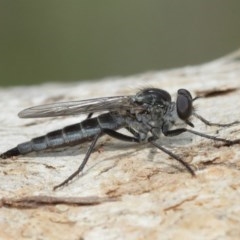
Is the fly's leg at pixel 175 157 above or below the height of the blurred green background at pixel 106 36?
below

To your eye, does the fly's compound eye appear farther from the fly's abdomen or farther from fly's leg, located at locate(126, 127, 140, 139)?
the fly's abdomen

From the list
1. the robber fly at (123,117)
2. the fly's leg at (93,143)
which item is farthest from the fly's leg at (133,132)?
the fly's leg at (93,143)

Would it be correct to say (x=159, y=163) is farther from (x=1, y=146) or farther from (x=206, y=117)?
(x=1, y=146)

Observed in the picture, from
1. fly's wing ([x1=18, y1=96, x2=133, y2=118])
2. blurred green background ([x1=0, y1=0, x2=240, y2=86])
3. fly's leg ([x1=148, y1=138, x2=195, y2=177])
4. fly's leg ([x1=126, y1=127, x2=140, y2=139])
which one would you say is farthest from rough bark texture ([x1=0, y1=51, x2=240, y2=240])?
blurred green background ([x1=0, y1=0, x2=240, y2=86])

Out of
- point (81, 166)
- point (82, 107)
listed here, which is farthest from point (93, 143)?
point (82, 107)

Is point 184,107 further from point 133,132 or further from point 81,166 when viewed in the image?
point 81,166

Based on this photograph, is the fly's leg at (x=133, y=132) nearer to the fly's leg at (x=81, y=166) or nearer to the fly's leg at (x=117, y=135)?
the fly's leg at (x=117, y=135)
